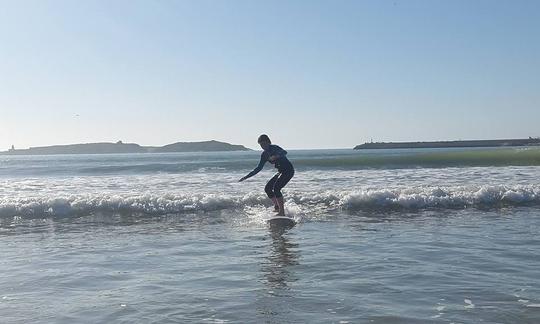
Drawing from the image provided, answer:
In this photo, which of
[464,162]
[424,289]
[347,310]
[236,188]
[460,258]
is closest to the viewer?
[347,310]

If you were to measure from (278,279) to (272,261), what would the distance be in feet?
3.65

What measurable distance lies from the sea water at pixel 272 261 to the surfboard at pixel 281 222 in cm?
25

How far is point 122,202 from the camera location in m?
15.6

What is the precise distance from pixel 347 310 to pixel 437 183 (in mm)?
16592

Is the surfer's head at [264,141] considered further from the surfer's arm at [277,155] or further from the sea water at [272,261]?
the sea water at [272,261]

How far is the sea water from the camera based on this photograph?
529 cm

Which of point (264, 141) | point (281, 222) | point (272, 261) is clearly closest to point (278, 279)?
point (272, 261)

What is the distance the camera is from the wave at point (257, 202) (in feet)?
49.1

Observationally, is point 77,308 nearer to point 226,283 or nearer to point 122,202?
point 226,283

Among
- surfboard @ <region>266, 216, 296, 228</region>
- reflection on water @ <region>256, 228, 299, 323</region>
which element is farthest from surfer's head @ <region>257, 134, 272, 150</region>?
reflection on water @ <region>256, 228, 299, 323</region>

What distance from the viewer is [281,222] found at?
11930 millimetres

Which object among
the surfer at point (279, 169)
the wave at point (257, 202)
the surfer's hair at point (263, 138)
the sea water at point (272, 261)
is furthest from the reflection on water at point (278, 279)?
the wave at point (257, 202)

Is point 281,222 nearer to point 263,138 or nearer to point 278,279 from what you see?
point 263,138

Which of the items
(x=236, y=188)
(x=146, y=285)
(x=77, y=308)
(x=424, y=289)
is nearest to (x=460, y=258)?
(x=424, y=289)
